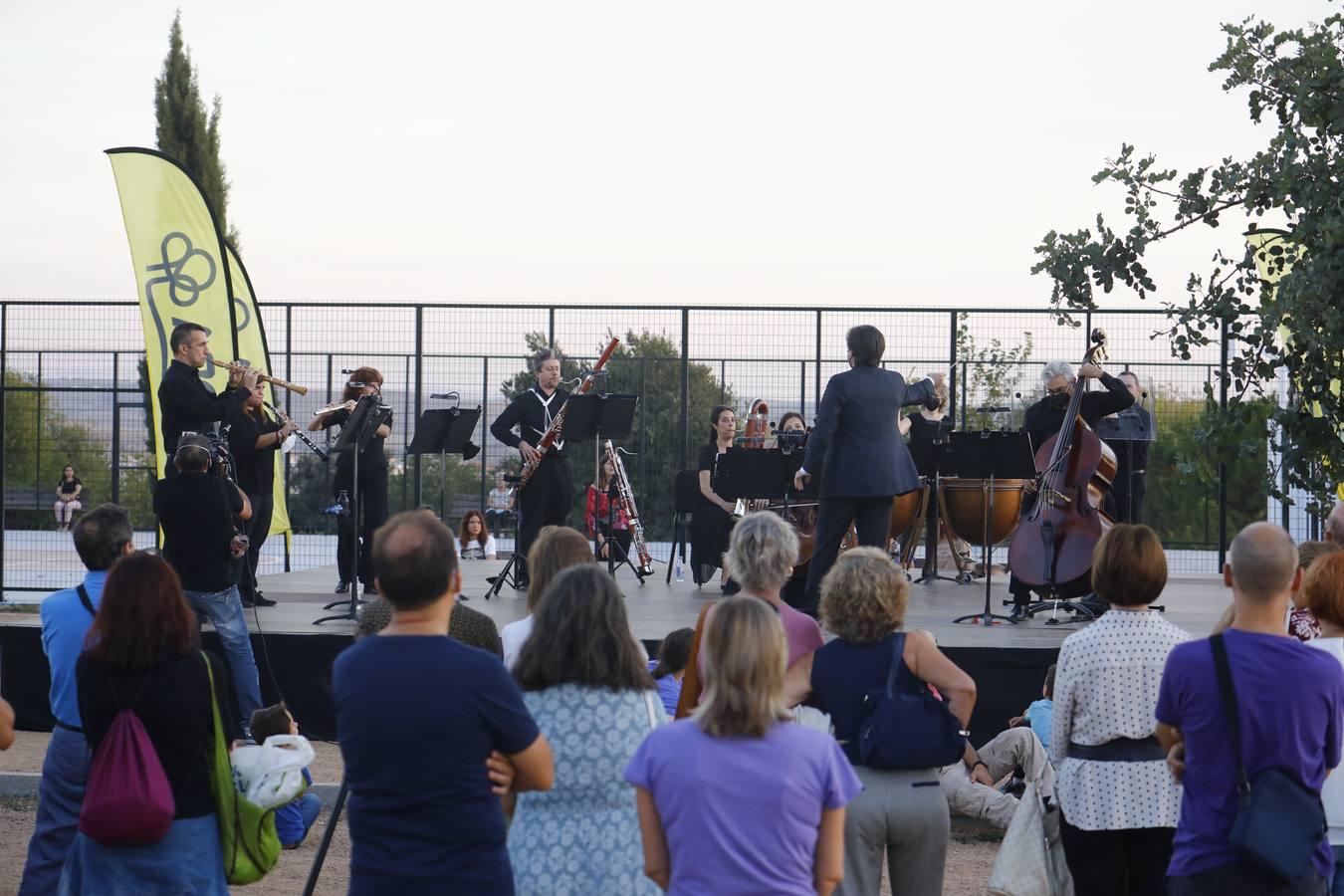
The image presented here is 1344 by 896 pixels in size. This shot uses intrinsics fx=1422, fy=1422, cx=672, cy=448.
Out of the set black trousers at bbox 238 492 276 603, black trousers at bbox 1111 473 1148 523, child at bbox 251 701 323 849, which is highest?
black trousers at bbox 1111 473 1148 523

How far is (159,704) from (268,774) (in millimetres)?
377

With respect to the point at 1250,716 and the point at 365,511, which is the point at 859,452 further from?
the point at 1250,716

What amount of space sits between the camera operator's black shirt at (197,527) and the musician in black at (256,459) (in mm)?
2065

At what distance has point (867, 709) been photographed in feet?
12.8

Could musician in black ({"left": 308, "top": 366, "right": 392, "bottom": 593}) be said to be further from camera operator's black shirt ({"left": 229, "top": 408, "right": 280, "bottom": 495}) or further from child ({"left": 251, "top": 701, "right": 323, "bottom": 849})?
child ({"left": 251, "top": 701, "right": 323, "bottom": 849})

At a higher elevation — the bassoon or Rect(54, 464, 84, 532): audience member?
the bassoon

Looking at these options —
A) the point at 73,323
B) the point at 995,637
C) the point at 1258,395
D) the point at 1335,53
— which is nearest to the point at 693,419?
the point at 995,637

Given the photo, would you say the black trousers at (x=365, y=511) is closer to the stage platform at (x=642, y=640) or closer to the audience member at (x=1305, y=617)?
the stage platform at (x=642, y=640)

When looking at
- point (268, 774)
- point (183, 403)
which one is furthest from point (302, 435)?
point (268, 774)

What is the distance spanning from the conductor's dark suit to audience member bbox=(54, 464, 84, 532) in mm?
13033

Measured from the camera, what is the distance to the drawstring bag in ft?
12.1

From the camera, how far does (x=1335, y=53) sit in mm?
5559

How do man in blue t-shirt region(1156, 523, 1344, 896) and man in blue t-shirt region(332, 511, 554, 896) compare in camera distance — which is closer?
man in blue t-shirt region(332, 511, 554, 896)

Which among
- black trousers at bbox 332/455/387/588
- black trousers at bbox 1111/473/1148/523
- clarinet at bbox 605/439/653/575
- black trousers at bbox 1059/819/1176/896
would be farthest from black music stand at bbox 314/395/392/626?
black trousers at bbox 1059/819/1176/896
